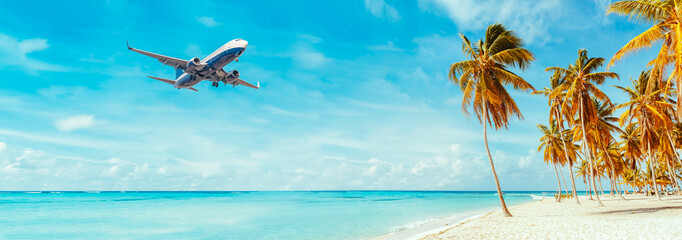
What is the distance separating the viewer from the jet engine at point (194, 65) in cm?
2894

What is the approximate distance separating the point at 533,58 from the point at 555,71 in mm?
8582

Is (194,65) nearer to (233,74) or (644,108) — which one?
(233,74)

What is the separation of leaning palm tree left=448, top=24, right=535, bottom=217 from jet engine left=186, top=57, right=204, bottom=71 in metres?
21.9

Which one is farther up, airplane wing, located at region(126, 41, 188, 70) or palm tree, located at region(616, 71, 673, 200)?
airplane wing, located at region(126, 41, 188, 70)

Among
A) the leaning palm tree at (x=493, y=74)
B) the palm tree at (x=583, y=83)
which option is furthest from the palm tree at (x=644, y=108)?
the leaning palm tree at (x=493, y=74)

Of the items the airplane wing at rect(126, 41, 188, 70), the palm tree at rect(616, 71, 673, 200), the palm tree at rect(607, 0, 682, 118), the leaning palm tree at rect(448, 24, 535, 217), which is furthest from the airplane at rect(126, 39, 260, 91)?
the palm tree at rect(616, 71, 673, 200)

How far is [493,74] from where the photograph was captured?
55.3ft

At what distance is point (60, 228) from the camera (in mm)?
27281

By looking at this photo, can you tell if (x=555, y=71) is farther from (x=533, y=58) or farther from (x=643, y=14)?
(x=643, y=14)

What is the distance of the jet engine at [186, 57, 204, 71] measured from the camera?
94.9ft

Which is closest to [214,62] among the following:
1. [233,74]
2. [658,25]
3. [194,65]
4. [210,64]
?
[210,64]

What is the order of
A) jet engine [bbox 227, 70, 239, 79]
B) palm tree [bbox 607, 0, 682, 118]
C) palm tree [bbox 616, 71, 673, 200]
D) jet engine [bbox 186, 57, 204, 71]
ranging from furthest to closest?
jet engine [bbox 227, 70, 239, 79] → jet engine [bbox 186, 57, 204, 71] → palm tree [bbox 616, 71, 673, 200] → palm tree [bbox 607, 0, 682, 118]

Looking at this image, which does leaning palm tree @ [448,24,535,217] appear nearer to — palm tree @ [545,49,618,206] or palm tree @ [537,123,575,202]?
palm tree @ [545,49,618,206]

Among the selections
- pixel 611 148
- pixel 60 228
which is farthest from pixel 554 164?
pixel 60 228
